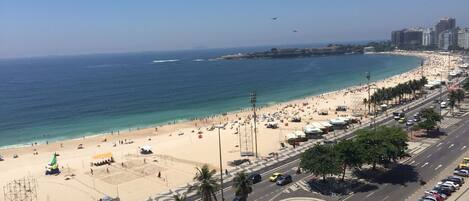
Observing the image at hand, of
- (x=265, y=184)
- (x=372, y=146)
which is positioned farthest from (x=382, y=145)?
(x=265, y=184)

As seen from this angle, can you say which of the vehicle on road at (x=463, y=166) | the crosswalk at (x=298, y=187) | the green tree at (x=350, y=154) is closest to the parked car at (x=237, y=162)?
the crosswalk at (x=298, y=187)

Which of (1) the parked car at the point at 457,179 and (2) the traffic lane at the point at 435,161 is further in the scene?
(1) the parked car at the point at 457,179

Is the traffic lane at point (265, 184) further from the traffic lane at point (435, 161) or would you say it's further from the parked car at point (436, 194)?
the parked car at point (436, 194)

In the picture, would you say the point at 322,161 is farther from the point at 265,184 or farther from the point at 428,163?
the point at 428,163

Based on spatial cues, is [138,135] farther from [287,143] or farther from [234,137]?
[287,143]

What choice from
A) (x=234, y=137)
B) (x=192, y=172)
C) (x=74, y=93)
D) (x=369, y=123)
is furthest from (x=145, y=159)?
(x=74, y=93)

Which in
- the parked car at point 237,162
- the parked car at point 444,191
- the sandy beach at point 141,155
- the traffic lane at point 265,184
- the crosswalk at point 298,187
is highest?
the parked car at point 444,191

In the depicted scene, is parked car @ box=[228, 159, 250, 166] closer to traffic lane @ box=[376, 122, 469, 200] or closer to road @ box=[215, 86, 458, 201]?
road @ box=[215, 86, 458, 201]
